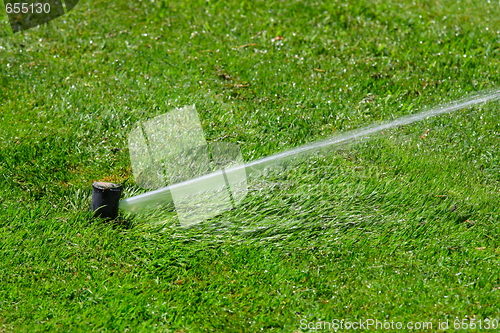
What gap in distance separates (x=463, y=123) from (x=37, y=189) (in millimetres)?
3067

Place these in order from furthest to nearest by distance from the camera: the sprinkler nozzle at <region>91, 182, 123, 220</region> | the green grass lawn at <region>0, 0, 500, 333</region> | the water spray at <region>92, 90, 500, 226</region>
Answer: the water spray at <region>92, 90, 500, 226</region>, the sprinkler nozzle at <region>91, 182, 123, 220</region>, the green grass lawn at <region>0, 0, 500, 333</region>

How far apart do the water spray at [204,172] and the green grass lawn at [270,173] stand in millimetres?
84

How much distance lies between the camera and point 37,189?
12.0 ft

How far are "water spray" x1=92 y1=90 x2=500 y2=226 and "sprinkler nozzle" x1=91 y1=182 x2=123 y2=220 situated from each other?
0.6 inches

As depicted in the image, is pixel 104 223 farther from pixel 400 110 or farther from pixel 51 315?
pixel 400 110

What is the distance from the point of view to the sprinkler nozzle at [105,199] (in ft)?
10.9

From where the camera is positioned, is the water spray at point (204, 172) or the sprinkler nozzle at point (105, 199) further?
the water spray at point (204, 172)

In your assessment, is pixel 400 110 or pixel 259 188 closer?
pixel 259 188

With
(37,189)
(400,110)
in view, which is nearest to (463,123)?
(400,110)

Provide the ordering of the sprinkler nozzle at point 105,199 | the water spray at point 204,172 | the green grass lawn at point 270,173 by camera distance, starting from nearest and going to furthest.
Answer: the green grass lawn at point 270,173 < the sprinkler nozzle at point 105,199 < the water spray at point 204,172

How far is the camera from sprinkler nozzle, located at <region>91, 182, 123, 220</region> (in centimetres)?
333

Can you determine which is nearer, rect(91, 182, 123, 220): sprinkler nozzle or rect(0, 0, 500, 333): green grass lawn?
rect(0, 0, 500, 333): green grass lawn

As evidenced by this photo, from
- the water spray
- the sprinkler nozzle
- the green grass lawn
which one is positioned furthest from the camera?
the water spray

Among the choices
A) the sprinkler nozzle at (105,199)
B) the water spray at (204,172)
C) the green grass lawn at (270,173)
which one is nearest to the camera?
the green grass lawn at (270,173)
